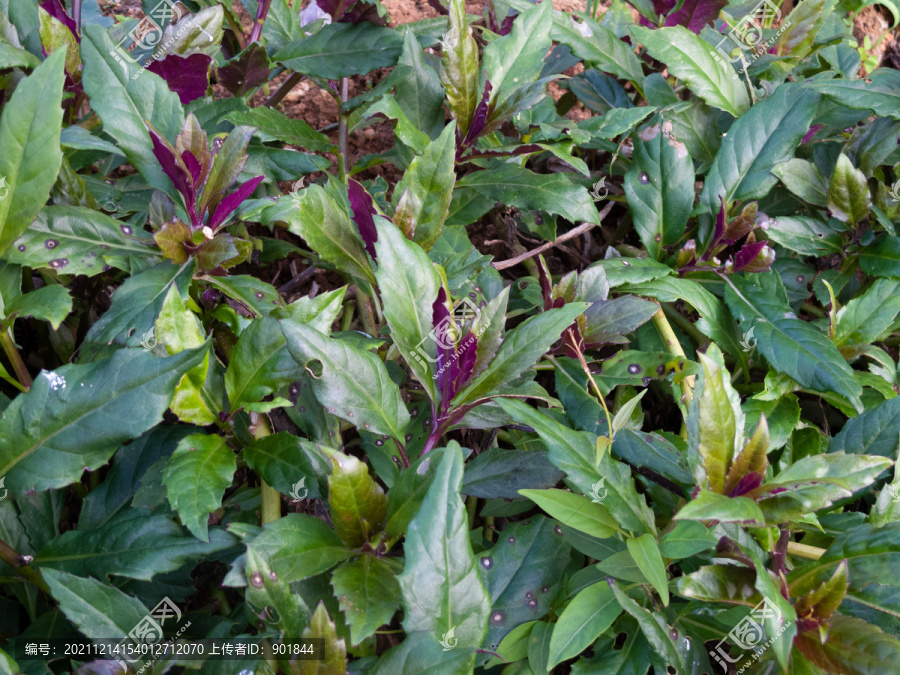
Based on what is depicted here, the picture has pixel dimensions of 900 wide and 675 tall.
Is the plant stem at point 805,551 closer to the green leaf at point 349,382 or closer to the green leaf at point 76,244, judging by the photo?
the green leaf at point 349,382

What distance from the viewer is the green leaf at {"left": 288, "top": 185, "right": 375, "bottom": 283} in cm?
122

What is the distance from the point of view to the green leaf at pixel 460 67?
1.40 metres

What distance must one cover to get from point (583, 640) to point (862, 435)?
0.75 meters

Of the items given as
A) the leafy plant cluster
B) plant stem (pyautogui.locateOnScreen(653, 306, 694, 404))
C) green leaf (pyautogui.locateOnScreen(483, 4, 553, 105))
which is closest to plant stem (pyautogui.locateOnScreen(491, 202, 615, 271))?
Result: the leafy plant cluster

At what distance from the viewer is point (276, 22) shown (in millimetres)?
1723

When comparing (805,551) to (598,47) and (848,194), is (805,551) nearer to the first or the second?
(848,194)

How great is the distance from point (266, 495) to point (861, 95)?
175 centimetres

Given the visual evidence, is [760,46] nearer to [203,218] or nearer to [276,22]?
[276,22]

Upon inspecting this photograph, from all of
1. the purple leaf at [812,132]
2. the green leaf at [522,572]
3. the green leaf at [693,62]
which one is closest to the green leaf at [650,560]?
the green leaf at [522,572]

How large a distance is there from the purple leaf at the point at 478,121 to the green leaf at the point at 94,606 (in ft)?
3.81

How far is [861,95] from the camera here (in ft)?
5.40

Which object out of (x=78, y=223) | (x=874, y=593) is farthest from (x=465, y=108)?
(x=874, y=593)

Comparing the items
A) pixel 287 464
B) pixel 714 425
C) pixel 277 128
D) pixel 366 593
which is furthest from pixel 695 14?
pixel 366 593

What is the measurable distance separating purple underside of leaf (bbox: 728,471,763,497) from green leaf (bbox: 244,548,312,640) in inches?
28.7
